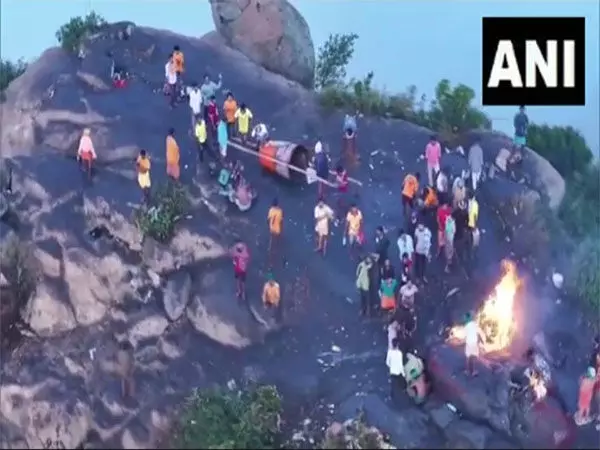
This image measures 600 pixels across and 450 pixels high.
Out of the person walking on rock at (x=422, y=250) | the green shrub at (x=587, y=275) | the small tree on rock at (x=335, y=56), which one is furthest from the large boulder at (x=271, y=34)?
the green shrub at (x=587, y=275)

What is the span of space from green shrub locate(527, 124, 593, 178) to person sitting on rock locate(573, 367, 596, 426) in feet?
3.54

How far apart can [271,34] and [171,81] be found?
626 mm

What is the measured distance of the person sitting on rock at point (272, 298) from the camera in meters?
5.12

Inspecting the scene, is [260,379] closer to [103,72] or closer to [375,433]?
[375,433]

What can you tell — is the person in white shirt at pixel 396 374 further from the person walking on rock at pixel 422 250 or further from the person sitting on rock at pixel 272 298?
the person sitting on rock at pixel 272 298

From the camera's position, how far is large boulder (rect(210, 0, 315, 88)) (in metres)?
5.52

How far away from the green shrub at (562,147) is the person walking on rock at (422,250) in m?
0.79

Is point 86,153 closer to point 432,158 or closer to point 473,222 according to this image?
point 432,158

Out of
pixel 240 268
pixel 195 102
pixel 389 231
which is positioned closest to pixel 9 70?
pixel 195 102

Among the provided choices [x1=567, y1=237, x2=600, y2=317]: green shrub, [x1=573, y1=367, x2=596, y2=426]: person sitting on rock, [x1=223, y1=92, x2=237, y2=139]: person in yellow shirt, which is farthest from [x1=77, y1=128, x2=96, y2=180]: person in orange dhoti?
[x1=573, y1=367, x2=596, y2=426]: person sitting on rock

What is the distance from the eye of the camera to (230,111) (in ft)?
17.9

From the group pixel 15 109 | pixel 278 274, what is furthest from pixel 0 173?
pixel 278 274

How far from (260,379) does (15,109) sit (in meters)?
1.99

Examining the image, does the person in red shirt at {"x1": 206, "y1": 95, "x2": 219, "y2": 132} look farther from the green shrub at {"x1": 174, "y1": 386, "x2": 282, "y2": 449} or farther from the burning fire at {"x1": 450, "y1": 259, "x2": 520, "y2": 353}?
the burning fire at {"x1": 450, "y1": 259, "x2": 520, "y2": 353}
